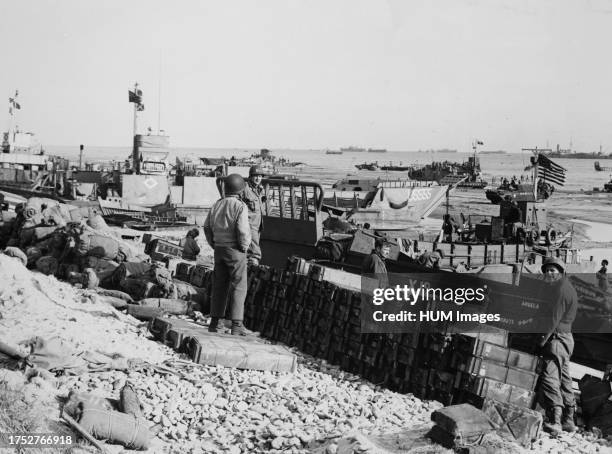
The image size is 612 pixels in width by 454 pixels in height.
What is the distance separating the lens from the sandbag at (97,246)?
11.6 meters

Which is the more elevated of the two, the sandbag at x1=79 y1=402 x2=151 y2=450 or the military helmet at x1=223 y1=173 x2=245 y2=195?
the military helmet at x1=223 y1=173 x2=245 y2=195

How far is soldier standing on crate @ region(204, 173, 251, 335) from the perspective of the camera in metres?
7.64

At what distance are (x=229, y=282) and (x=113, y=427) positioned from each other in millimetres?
2961

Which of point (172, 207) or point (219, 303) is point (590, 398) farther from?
point (172, 207)

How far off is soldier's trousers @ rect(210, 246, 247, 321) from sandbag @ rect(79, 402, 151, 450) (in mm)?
2737

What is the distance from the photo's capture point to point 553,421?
715 centimetres

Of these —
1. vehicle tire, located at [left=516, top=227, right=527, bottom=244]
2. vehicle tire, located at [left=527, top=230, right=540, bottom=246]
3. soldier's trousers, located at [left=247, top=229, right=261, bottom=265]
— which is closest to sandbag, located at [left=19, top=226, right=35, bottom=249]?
soldier's trousers, located at [left=247, top=229, right=261, bottom=265]

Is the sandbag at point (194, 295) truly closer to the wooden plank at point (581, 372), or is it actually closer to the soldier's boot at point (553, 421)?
the soldier's boot at point (553, 421)

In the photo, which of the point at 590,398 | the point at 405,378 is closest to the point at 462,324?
the point at 405,378

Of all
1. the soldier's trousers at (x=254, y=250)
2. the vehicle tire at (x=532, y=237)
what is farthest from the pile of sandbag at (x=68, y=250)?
the vehicle tire at (x=532, y=237)

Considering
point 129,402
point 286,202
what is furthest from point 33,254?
point 129,402

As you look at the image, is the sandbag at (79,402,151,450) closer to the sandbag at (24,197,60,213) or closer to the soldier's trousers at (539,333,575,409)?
the soldier's trousers at (539,333,575,409)

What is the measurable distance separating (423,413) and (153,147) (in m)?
25.8

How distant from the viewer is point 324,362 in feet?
28.7
